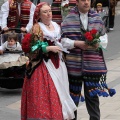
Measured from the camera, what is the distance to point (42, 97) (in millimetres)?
5996

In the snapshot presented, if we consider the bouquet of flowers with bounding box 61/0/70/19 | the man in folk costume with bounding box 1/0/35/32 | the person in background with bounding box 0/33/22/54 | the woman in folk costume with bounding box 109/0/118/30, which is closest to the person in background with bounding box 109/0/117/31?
the woman in folk costume with bounding box 109/0/118/30

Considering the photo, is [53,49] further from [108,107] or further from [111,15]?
[111,15]

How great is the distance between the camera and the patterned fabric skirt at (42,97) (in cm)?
600

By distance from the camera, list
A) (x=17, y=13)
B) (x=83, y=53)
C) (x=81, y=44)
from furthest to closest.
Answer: (x=17, y=13) → (x=83, y=53) → (x=81, y=44)

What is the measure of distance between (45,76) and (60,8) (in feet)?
19.1

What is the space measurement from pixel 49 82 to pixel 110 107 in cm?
229

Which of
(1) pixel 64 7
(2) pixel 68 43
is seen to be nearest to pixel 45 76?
(2) pixel 68 43

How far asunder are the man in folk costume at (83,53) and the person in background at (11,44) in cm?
318

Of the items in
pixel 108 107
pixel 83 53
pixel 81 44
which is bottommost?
pixel 108 107

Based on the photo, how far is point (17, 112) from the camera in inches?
313

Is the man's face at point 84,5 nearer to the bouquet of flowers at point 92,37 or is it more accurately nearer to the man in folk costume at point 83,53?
the man in folk costume at point 83,53

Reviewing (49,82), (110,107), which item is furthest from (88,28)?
(110,107)

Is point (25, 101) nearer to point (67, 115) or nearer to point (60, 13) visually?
point (67, 115)

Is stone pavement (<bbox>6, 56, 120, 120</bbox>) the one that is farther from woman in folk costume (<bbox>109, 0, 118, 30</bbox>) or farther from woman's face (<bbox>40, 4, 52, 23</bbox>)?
woman in folk costume (<bbox>109, 0, 118, 30</bbox>)
